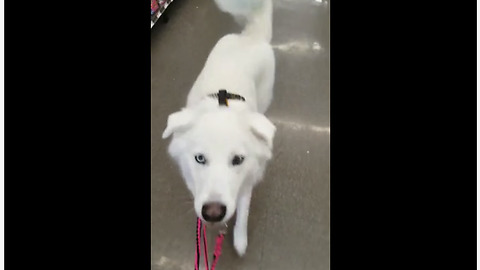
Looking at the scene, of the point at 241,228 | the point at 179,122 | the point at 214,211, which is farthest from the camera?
the point at 241,228

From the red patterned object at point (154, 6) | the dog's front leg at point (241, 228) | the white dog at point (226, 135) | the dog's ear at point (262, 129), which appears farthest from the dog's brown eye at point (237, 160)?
the red patterned object at point (154, 6)

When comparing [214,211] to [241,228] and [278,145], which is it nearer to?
[241,228]

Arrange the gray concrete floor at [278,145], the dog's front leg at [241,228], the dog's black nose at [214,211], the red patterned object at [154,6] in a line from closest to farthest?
1. the dog's black nose at [214,211]
2. the dog's front leg at [241,228]
3. the gray concrete floor at [278,145]
4. the red patterned object at [154,6]

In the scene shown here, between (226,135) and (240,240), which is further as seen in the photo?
(240,240)

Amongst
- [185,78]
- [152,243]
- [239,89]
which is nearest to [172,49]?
[185,78]

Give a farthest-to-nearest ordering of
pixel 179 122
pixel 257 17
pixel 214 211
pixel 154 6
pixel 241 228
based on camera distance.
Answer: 1. pixel 154 6
2. pixel 257 17
3. pixel 241 228
4. pixel 179 122
5. pixel 214 211

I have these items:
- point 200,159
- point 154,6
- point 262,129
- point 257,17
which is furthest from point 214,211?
point 154,6

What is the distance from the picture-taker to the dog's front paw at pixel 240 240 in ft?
5.67

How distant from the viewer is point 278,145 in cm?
208

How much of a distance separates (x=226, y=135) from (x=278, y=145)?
35.4 inches

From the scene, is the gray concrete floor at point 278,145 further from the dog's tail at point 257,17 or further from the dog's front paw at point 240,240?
Answer: the dog's tail at point 257,17

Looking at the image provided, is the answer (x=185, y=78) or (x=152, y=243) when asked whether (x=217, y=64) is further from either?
(x=152, y=243)

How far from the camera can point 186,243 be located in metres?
1.82

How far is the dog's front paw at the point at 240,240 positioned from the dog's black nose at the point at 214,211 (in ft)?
1.75
